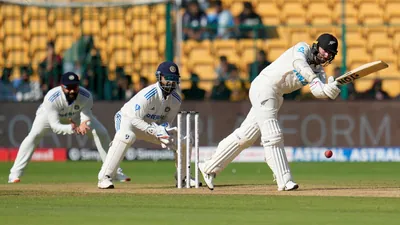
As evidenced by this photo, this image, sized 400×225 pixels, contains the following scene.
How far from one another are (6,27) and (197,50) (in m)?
3.19

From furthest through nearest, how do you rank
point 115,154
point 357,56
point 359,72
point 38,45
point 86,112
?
point 357,56
point 38,45
point 86,112
point 115,154
point 359,72

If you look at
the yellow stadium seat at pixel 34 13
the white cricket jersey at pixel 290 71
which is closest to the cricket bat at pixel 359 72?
the white cricket jersey at pixel 290 71

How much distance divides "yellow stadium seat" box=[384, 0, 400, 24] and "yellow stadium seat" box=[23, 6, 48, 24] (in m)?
5.98

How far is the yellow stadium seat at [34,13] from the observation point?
56.0ft

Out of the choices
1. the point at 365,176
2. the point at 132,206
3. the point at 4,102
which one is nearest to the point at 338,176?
the point at 365,176

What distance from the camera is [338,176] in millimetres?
12719

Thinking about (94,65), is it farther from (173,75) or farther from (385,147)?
(173,75)

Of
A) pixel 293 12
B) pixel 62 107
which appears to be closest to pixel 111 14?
pixel 293 12

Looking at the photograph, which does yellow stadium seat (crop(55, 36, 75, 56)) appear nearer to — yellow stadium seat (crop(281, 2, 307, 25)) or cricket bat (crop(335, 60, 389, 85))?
yellow stadium seat (crop(281, 2, 307, 25))

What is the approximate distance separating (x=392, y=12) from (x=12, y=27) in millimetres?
6617

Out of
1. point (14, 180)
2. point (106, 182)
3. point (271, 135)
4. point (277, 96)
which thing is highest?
point (277, 96)

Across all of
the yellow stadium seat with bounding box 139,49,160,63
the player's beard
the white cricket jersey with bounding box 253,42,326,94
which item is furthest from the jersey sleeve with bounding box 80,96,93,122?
the yellow stadium seat with bounding box 139,49,160,63

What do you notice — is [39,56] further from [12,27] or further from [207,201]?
[207,201]

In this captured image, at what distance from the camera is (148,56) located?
16.6 meters
